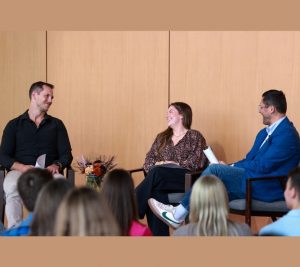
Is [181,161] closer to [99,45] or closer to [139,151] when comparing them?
[139,151]

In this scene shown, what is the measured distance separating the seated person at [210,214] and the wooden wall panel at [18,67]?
4748 mm

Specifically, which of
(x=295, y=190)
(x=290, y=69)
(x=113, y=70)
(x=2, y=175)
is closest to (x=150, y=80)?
(x=113, y=70)

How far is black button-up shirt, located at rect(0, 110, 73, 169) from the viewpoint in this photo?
21.9 ft

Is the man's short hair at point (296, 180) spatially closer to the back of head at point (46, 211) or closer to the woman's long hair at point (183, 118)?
the back of head at point (46, 211)

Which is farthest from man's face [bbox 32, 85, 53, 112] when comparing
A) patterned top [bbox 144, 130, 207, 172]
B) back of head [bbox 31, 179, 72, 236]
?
back of head [bbox 31, 179, 72, 236]

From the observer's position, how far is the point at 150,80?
7.82 metres

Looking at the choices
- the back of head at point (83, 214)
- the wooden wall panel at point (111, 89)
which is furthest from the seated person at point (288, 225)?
the wooden wall panel at point (111, 89)

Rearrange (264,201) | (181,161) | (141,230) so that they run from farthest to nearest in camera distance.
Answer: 1. (181,161)
2. (264,201)
3. (141,230)

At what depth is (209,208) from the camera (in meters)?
3.78

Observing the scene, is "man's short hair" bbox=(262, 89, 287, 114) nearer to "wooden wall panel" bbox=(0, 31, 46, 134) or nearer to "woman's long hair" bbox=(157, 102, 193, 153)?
"woman's long hair" bbox=(157, 102, 193, 153)

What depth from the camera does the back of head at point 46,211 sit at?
126 inches

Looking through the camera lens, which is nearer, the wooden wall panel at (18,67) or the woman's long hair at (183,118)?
the woman's long hair at (183,118)

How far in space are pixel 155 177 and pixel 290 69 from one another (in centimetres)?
171

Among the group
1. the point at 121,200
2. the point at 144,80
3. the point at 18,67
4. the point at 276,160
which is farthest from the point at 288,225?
the point at 18,67
